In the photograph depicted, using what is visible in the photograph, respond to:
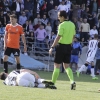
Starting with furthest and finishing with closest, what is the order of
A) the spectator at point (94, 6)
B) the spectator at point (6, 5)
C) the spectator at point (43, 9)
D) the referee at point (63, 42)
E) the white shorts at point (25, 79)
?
the spectator at point (94, 6)
the spectator at point (43, 9)
the spectator at point (6, 5)
the referee at point (63, 42)
the white shorts at point (25, 79)

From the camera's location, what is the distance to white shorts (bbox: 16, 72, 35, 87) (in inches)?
550

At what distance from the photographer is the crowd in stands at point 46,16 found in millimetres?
28141

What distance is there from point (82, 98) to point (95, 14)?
19905 millimetres

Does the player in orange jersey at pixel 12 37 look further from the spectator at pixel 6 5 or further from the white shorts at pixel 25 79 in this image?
the spectator at pixel 6 5

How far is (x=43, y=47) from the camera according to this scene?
2777 centimetres

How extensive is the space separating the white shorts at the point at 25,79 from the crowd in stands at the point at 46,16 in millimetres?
13232

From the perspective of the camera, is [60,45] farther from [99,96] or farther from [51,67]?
[51,67]

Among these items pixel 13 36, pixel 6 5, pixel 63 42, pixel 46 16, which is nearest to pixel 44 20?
pixel 46 16

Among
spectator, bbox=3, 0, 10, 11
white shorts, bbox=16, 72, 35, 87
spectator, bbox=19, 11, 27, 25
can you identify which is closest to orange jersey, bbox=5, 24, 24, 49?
white shorts, bbox=16, 72, 35, 87

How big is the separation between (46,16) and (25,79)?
16735 millimetres

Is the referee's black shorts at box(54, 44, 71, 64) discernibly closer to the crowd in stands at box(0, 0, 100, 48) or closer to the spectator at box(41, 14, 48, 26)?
the crowd in stands at box(0, 0, 100, 48)

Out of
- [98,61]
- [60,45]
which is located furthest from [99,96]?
[98,61]

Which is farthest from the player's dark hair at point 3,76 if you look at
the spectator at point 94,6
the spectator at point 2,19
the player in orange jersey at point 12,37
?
the spectator at point 94,6

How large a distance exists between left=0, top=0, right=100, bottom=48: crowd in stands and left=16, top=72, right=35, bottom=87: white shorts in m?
13.2
